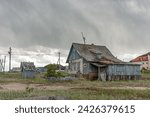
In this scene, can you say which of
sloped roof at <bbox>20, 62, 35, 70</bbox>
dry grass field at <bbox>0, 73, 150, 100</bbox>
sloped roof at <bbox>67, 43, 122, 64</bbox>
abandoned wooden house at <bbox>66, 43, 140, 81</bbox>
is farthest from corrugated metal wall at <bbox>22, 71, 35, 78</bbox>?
dry grass field at <bbox>0, 73, 150, 100</bbox>

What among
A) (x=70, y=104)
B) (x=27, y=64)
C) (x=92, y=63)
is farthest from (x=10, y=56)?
(x=70, y=104)

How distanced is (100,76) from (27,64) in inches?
713

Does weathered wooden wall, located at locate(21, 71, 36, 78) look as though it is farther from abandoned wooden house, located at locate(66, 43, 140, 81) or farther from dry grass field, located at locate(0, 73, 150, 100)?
dry grass field, located at locate(0, 73, 150, 100)

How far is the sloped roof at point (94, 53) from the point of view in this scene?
3709cm

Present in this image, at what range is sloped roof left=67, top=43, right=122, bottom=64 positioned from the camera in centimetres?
3709

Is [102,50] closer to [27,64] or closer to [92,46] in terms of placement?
[92,46]

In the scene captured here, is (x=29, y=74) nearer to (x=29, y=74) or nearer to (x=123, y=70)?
(x=29, y=74)

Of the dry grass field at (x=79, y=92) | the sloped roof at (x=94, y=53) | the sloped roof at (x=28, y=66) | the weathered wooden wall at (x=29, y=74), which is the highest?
the sloped roof at (x=94, y=53)

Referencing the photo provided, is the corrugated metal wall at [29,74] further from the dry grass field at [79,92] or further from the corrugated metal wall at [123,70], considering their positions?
the dry grass field at [79,92]

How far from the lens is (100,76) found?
1373 inches

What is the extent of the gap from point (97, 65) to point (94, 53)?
134 inches

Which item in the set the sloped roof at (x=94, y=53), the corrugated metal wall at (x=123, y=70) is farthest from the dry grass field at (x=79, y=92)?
the sloped roof at (x=94, y=53)

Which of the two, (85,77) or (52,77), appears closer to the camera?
(52,77)

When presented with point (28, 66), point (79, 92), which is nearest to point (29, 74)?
point (28, 66)
